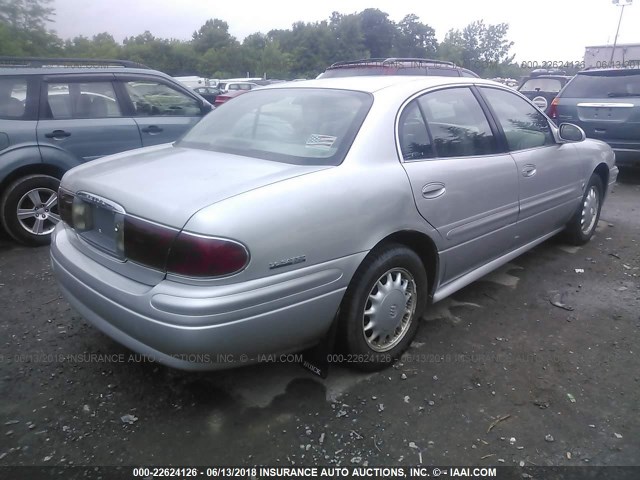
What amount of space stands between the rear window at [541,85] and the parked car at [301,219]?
35.9 ft

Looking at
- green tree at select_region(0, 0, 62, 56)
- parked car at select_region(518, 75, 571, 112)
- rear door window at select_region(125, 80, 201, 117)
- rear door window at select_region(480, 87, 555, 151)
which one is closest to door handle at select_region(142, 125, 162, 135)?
rear door window at select_region(125, 80, 201, 117)

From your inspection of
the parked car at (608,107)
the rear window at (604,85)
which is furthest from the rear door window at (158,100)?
the rear window at (604,85)

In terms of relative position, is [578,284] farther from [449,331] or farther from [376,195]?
[376,195]

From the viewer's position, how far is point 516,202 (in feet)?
11.5

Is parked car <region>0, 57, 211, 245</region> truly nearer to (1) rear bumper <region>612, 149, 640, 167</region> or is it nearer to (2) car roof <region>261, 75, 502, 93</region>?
(2) car roof <region>261, 75, 502, 93</region>

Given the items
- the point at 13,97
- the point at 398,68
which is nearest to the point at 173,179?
the point at 13,97

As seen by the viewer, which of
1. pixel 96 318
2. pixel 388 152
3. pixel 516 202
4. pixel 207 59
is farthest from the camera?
pixel 207 59

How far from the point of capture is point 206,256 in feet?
6.49

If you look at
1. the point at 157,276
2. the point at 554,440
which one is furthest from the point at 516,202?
the point at 157,276

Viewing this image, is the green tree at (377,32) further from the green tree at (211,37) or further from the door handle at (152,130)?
the door handle at (152,130)

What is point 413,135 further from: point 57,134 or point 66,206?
point 57,134

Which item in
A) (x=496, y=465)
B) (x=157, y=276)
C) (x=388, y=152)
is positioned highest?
(x=388, y=152)

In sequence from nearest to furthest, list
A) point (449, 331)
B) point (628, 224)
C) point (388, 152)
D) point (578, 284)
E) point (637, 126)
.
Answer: point (388, 152) → point (449, 331) → point (578, 284) → point (628, 224) → point (637, 126)

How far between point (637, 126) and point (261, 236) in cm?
710
